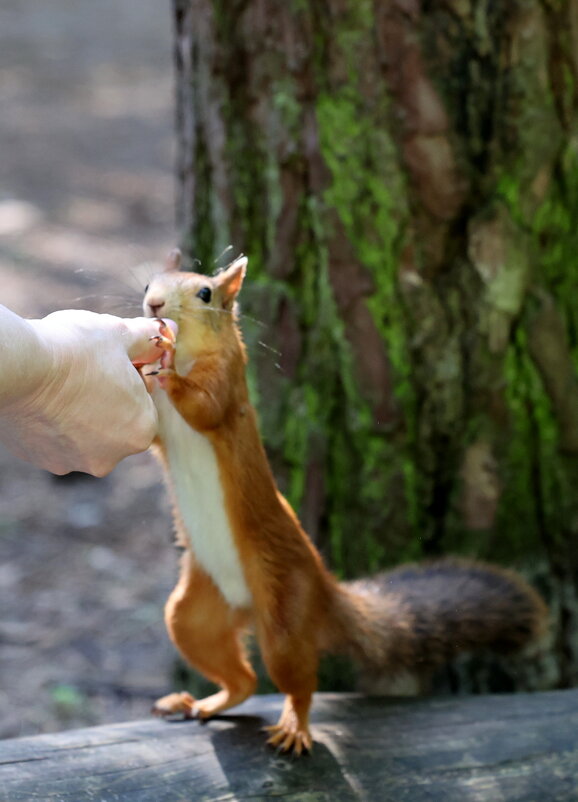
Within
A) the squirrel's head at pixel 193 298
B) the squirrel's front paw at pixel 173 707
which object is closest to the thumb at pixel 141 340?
the squirrel's head at pixel 193 298

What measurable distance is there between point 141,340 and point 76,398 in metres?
0.20

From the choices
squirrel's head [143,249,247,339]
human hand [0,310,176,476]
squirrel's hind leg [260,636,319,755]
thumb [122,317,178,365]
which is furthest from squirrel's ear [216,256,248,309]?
squirrel's hind leg [260,636,319,755]

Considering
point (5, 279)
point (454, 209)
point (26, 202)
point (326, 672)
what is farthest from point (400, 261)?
point (26, 202)

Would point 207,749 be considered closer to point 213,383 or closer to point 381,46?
point 213,383

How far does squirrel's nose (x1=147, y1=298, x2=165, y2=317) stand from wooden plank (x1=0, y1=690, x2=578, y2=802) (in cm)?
81

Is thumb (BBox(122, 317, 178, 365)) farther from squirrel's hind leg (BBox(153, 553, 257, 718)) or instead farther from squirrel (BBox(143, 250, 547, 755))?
squirrel's hind leg (BBox(153, 553, 257, 718))

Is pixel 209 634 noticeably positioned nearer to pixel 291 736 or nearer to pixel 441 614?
pixel 291 736

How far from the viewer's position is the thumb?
1755mm

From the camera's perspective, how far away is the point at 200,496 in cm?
209

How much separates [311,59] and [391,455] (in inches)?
37.5

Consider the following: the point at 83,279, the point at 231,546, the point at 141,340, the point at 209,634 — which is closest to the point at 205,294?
the point at 141,340

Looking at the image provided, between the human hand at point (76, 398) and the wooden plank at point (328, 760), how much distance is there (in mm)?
581

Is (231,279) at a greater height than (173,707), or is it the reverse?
(231,279)

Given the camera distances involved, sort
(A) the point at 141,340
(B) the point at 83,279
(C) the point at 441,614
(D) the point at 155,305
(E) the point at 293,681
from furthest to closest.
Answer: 1. (B) the point at 83,279
2. (C) the point at 441,614
3. (E) the point at 293,681
4. (D) the point at 155,305
5. (A) the point at 141,340
